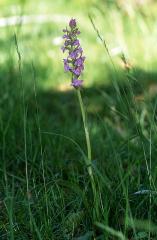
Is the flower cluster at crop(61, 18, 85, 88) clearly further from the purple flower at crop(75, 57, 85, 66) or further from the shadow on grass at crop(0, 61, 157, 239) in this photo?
the shadow on grass at crop(0, 61, 157, 239)

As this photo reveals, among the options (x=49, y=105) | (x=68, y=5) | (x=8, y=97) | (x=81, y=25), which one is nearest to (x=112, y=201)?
(x=8, y=97)

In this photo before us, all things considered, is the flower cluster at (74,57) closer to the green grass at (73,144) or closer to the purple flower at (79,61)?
the purple flower at (79,61)

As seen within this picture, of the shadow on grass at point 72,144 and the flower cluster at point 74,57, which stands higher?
the flower cluster at point 74,57

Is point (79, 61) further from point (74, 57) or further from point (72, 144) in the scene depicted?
point (72, 144)

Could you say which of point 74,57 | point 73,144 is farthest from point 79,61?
point 73,144

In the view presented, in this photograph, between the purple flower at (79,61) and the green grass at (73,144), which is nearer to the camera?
the purple flower at (79,61)

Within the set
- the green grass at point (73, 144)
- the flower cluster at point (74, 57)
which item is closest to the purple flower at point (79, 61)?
the flower cluster at point (74, 57)

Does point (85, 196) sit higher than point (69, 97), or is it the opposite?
point (69, 97)

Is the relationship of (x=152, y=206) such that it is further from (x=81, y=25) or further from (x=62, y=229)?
(x=81, y=25)
